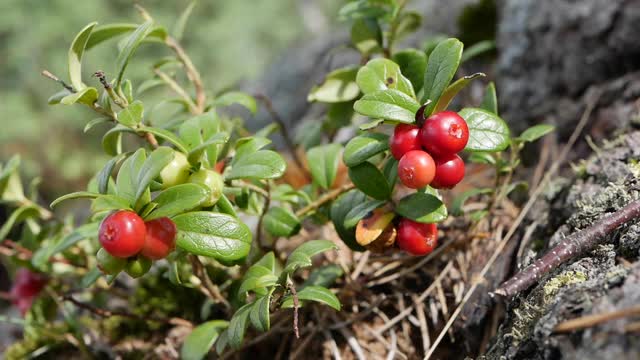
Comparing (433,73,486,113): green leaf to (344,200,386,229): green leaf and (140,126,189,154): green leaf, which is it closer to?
(344,200,386,229): green leaf

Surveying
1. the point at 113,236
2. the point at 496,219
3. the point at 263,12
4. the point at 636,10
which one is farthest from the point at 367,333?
the point at 263,12

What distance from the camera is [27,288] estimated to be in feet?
7.34

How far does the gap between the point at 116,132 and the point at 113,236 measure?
0.45 metres

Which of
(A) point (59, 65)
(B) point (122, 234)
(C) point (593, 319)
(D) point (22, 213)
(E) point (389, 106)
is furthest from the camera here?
(A) point (59, 65)

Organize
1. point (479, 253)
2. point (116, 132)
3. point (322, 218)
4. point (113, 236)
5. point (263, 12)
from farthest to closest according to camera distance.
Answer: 1. point (263, 12)
2. point (479, 253)
3. point (322, 218)
4. point (116, 132)
5. point (113, 236)

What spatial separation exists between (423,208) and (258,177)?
1.35 ft

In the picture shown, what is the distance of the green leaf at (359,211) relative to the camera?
1.56 m

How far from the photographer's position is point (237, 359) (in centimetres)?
193

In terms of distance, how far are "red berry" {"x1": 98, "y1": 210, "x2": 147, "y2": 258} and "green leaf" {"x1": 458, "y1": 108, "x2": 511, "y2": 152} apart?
771 mm

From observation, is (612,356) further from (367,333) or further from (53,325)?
(53,325)

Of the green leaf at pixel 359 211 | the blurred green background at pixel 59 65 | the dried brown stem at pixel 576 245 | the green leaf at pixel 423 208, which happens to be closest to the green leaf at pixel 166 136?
the green leaf at pixel 359 211

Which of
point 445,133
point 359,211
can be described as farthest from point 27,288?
point 445,133

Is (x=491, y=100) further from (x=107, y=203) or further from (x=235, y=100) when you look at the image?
(x=107, y=203)

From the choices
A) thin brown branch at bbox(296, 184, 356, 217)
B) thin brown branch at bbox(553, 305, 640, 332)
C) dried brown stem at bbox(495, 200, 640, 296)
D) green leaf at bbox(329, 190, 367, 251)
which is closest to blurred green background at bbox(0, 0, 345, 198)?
thin brown branch at bbox(296, 184, 356, 217)
